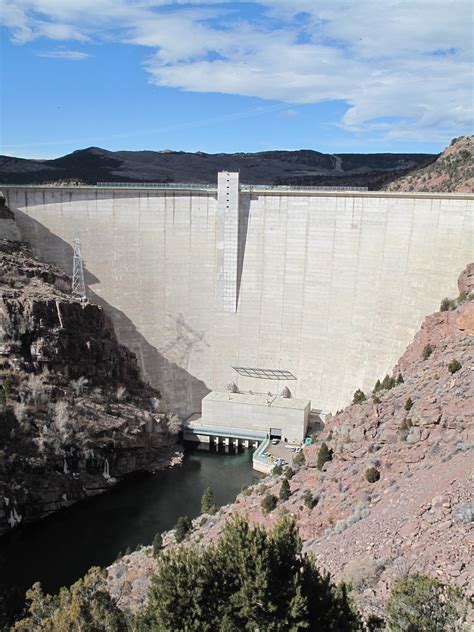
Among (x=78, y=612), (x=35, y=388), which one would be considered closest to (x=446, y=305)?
(x=35, y=388)

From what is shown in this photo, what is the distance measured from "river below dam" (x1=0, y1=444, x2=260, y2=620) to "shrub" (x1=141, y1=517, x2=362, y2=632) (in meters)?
10.6

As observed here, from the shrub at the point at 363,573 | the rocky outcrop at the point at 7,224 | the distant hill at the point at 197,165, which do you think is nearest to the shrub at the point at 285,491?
the shrub at the point at 363,573

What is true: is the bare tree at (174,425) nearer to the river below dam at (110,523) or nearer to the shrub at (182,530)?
the river below dam at (110,523)

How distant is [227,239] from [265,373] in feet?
30.9

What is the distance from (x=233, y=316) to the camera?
41812mm

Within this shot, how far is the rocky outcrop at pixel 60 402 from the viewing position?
104ft

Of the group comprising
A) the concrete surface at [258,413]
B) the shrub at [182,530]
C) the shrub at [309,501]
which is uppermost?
the shrub at [309,501]

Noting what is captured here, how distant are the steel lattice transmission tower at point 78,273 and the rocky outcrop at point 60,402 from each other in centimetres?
64

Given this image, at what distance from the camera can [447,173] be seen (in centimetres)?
6178

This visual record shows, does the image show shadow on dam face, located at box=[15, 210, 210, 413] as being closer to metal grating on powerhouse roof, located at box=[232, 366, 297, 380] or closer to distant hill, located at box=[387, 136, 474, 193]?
metal grating on powerhouse roof, located at box=[232, 366, 297, 380]

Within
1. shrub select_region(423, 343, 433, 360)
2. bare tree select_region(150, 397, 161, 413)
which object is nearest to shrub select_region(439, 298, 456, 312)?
shrub select_region(423, 343, 433, 360)

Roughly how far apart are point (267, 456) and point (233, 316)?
1040cm

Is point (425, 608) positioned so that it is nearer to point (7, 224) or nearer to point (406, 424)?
point (406, 424)

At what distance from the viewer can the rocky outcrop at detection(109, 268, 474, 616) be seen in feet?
47.1
